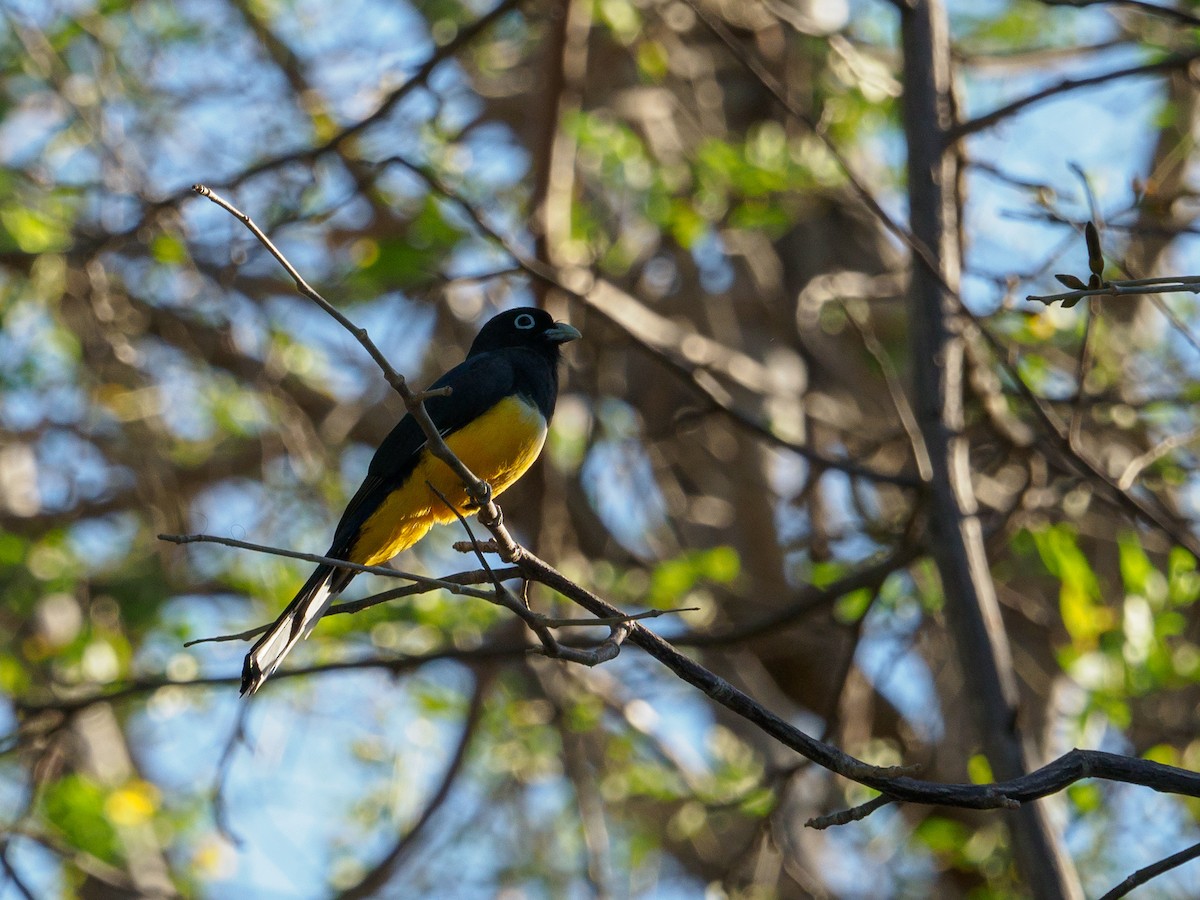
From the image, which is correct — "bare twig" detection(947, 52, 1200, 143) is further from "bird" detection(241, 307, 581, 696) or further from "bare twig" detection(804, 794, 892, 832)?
"bare twig" detection(804, 794, 892, 832)

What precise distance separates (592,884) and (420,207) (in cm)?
383

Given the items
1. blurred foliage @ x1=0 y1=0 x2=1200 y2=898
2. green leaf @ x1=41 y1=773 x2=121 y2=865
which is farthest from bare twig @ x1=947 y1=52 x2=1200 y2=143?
green leaf @ x1=41 y1=773 x2=121 y2=865

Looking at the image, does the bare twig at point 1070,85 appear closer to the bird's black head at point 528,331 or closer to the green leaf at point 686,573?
the bird's black head at point 528,331

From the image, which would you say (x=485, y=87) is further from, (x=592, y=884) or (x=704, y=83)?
(x=592, y=884)

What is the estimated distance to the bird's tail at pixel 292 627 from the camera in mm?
3309

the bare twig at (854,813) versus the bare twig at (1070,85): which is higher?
the bare twig at (1070,85)

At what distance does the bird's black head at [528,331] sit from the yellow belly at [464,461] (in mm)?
662

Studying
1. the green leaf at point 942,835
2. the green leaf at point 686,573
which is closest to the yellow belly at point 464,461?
the green leaf at point 686,573

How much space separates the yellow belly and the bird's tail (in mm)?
413

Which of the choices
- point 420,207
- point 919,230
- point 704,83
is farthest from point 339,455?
point 919,230

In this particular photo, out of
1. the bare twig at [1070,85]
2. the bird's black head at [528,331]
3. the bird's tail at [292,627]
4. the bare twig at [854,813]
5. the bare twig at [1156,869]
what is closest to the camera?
the bare twig at [1156,869]

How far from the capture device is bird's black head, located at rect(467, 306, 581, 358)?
516 centimetres

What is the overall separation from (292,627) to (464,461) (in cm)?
94

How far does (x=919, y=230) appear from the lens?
185 inches
